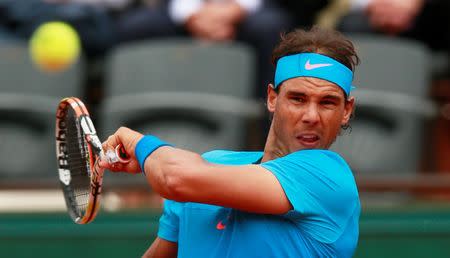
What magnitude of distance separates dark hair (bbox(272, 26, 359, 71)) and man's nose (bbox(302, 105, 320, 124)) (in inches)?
7.0

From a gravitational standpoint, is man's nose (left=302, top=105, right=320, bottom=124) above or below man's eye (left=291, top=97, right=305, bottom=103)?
below

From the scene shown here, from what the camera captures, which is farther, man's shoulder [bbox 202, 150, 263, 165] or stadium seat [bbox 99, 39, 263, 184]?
stadium seat [bbox 99, 39, 263, 184]

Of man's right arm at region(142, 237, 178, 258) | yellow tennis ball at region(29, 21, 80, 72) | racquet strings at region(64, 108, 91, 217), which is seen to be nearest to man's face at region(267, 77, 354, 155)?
man's right arm at region(142, 237, 178, 258)

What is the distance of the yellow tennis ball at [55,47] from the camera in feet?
20.7

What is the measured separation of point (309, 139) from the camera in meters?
3.07

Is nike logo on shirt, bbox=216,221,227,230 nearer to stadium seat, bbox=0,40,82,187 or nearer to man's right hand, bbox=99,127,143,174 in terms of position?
man's right hand, bbox=99,127,143,174

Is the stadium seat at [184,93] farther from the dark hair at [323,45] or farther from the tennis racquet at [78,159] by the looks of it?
the dark hair at [323,45]

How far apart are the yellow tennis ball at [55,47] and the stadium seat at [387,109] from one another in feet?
5.82

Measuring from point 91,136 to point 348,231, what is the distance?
0.92 m

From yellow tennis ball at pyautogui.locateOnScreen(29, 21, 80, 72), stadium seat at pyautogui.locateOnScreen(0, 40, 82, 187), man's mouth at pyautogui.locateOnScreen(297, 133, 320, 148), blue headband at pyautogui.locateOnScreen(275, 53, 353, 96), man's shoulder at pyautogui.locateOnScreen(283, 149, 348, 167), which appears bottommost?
stadium seat at pyautogui.locateOnScreen(0, 40, 82, 187)

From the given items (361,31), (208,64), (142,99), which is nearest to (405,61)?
(361,31)

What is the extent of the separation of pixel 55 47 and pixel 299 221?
12.3ft

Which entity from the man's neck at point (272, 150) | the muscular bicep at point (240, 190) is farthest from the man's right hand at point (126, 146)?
the man's neck at point (272, 150)

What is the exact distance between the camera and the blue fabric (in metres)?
2.94
